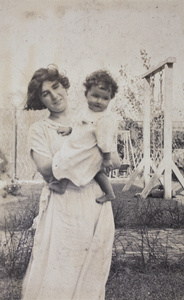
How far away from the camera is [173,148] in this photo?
2920mm

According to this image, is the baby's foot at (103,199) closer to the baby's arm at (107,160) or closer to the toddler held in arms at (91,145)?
the toddler held in arms at (91,145)

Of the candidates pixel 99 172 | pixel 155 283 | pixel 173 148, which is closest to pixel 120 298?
pixel 155 283

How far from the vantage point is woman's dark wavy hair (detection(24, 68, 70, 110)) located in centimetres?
184

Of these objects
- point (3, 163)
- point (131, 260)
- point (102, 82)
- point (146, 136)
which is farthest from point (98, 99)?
point (146, 136)

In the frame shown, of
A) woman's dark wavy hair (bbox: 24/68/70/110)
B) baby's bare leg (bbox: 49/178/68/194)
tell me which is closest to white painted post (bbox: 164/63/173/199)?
woman's dark wavy hair (bbox: 24/68/70/110)

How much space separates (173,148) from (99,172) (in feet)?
4.48

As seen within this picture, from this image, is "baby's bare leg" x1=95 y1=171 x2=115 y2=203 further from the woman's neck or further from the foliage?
the foliage

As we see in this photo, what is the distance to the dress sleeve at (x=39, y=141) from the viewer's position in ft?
5.67

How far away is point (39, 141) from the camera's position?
176 cm

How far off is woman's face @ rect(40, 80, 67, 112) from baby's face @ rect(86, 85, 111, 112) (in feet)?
0.61

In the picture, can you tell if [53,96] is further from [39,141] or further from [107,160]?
[107,160]

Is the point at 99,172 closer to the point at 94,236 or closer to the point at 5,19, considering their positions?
the point at 94,236

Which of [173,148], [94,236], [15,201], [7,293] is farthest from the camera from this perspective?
[173,148]

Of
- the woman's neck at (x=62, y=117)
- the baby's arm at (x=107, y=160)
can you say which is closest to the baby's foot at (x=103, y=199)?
the baby's arm at (x=107, y=160)
